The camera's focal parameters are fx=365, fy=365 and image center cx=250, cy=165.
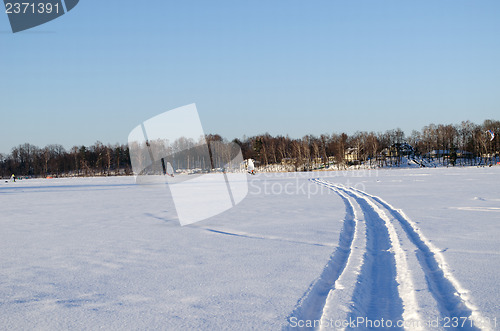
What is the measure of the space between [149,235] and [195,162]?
79.9 m

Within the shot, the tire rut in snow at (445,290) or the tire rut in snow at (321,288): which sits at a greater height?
the tire rut in snow at (321,288)

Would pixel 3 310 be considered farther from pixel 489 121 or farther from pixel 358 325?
pixel 489 121

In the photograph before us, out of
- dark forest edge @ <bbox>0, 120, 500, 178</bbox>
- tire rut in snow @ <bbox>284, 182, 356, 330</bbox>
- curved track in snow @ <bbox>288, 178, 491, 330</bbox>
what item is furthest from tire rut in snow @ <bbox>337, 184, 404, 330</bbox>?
dark forest edge @ <bbox>0, 120, 500, 178</bbox>

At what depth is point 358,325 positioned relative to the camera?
2764 millimetres

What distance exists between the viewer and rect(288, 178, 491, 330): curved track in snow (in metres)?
2.81

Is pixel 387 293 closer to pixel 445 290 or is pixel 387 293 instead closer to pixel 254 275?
pixel 445 290

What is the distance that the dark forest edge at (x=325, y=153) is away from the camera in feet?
225

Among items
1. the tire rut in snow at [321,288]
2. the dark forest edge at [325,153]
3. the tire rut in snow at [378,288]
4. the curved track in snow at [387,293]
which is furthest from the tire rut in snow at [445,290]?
the dark forest edge at [325,153]

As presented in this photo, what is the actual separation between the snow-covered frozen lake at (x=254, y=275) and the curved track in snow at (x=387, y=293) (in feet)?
0.05

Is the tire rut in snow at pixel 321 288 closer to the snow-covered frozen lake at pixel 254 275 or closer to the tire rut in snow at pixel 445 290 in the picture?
the snow-covered frozen lake at pixel 254 275

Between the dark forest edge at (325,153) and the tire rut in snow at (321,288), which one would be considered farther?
the dark forest edge at (325,153)

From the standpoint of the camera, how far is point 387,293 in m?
3.36

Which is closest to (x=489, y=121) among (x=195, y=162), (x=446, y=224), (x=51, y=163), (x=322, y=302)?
(x=195, y=162)

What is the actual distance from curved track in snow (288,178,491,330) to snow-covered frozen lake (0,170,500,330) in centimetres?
1
